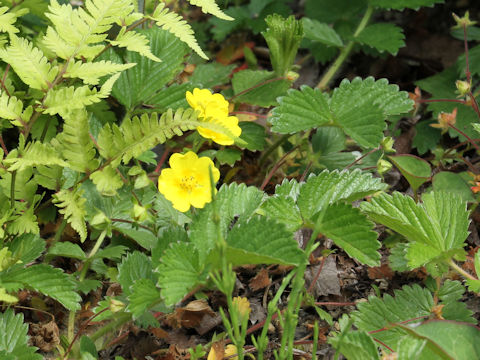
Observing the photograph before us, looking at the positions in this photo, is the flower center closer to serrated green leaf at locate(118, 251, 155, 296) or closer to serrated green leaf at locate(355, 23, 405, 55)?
serrated green leaf at locate(118, 251, 155, 296)

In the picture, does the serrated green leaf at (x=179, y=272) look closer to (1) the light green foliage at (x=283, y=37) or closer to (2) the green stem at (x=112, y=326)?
(2) the green stem at (x=112, y=326)

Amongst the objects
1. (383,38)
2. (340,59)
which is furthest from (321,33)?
(383,38)

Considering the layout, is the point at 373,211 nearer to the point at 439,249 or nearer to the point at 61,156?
the point at 439,249

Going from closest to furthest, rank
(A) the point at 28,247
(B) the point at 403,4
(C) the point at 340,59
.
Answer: (A) the point at 28,247, (B) the point at 403,4, (C) the point at 340,59

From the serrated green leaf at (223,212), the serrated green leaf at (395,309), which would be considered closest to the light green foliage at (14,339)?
the serrated green leaf at (223,212)

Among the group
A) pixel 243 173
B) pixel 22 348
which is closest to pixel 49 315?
pixel 22 348

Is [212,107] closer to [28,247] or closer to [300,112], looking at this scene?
[300,112]
